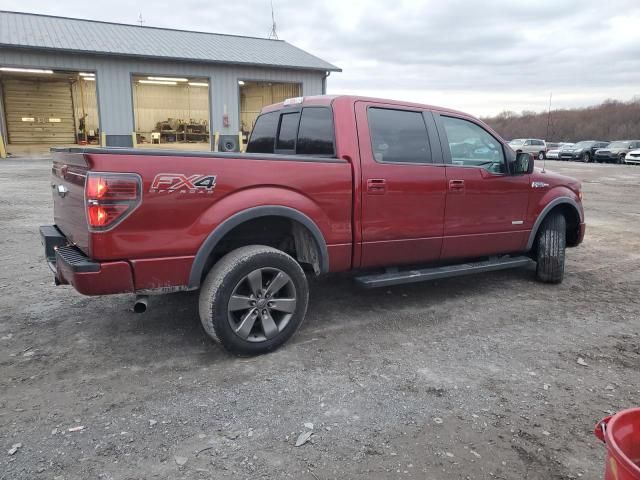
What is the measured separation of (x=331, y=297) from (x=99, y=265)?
2.47 m

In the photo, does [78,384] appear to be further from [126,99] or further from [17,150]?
[17,150]

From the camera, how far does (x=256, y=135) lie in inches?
209

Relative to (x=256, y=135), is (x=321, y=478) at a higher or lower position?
lower

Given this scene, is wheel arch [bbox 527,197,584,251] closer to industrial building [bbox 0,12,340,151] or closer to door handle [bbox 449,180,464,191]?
door handle [bbox 449,180,464,191]

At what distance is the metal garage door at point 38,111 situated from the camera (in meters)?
27.5

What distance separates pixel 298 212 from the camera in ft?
12.3

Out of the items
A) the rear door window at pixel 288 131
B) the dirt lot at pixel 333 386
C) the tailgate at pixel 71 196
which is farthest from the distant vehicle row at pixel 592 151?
the tailgate at pixel 71 196

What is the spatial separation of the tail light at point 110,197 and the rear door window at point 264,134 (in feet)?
6.90

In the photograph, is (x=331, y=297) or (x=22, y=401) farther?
(x=331, y=297)

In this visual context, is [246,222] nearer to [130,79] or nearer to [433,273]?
[433,273]

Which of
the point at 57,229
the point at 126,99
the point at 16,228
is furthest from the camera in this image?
the point at 126,99

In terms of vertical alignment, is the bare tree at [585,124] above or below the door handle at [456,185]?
above

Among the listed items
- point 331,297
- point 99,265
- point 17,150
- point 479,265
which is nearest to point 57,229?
point 99,265

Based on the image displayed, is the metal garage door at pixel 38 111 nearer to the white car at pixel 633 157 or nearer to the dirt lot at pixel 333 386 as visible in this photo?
the dirt lot at pixel 333 386
